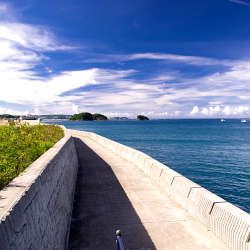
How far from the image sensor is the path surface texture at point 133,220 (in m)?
4.66

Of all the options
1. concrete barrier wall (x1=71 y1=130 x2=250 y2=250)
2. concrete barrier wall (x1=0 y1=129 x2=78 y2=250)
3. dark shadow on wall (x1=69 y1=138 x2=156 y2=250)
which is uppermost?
concrete barrier wall (x1=0 y1=129 x2=78 y2=250)

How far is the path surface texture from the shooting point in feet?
15.3

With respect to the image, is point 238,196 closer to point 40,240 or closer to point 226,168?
point 226,168

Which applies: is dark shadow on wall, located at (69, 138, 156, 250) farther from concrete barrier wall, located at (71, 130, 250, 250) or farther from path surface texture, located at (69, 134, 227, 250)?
concrete barrier wall, located at (71, 130, 250, 250)

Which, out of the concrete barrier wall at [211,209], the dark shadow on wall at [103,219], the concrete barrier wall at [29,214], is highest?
the concrete barrier wall at [29,214]

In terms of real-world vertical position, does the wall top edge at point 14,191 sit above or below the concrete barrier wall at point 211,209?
above

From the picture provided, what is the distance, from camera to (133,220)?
5.73 metres

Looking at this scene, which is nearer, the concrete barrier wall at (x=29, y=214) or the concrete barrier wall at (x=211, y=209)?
the concrete barrier wall at (x=29, y=214)

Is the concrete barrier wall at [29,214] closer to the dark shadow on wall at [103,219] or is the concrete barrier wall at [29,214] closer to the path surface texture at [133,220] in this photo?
the dark shadow on wall at [103,219]

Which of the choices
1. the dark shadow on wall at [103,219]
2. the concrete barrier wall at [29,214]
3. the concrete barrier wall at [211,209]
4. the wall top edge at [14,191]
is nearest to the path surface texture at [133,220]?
the dark shadow on wall at [103,219]

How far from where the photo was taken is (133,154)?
13.3 metres

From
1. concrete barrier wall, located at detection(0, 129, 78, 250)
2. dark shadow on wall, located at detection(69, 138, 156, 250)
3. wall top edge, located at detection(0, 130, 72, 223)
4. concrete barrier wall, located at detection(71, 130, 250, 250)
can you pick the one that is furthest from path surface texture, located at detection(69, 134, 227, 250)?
wall top edge, located at detection(0, 130, 72, 223)

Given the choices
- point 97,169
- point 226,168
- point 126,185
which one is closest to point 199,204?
point 126,185

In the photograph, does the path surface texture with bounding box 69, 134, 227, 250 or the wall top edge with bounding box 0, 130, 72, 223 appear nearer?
the wall top edge with bounding box 0, 130, 72, 223
